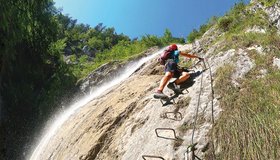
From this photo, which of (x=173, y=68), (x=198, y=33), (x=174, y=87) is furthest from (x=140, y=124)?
(x=198, y=33)

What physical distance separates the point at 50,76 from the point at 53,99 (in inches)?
101

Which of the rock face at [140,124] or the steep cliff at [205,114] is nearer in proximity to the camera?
the steep cliff at [205,114]

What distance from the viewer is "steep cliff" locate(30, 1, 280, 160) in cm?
701

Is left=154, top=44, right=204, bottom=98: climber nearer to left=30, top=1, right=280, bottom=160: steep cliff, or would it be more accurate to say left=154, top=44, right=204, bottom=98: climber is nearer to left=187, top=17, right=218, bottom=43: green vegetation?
left=30, top=1, right=280, bottom=160: steep cliff

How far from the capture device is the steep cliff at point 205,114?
276 inches

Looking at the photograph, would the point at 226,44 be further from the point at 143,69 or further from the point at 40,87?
the point at 40,87

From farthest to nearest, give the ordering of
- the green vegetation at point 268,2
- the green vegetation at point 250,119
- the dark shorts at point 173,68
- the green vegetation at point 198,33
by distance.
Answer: the green vegetation at point 198,33
the green vegetation at point 268,2
the dark shorts at point 173,68
the green vegetation at point 250,119

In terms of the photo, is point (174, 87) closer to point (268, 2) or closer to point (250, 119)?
point (250, 119)

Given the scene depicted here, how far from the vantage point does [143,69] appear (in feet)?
48.9

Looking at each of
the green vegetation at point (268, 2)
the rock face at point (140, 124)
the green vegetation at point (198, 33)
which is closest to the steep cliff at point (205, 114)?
the rock face at point (140, 124)

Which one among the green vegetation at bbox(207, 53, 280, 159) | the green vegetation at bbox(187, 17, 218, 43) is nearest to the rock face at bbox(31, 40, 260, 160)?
the green vegetation at bbox(207, 53, 280, 159)

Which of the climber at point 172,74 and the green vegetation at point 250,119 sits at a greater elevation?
the climber at point 172,74

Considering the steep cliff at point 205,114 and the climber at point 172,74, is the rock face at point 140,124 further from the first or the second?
the climber at point 172,74

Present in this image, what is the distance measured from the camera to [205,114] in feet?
26.5
